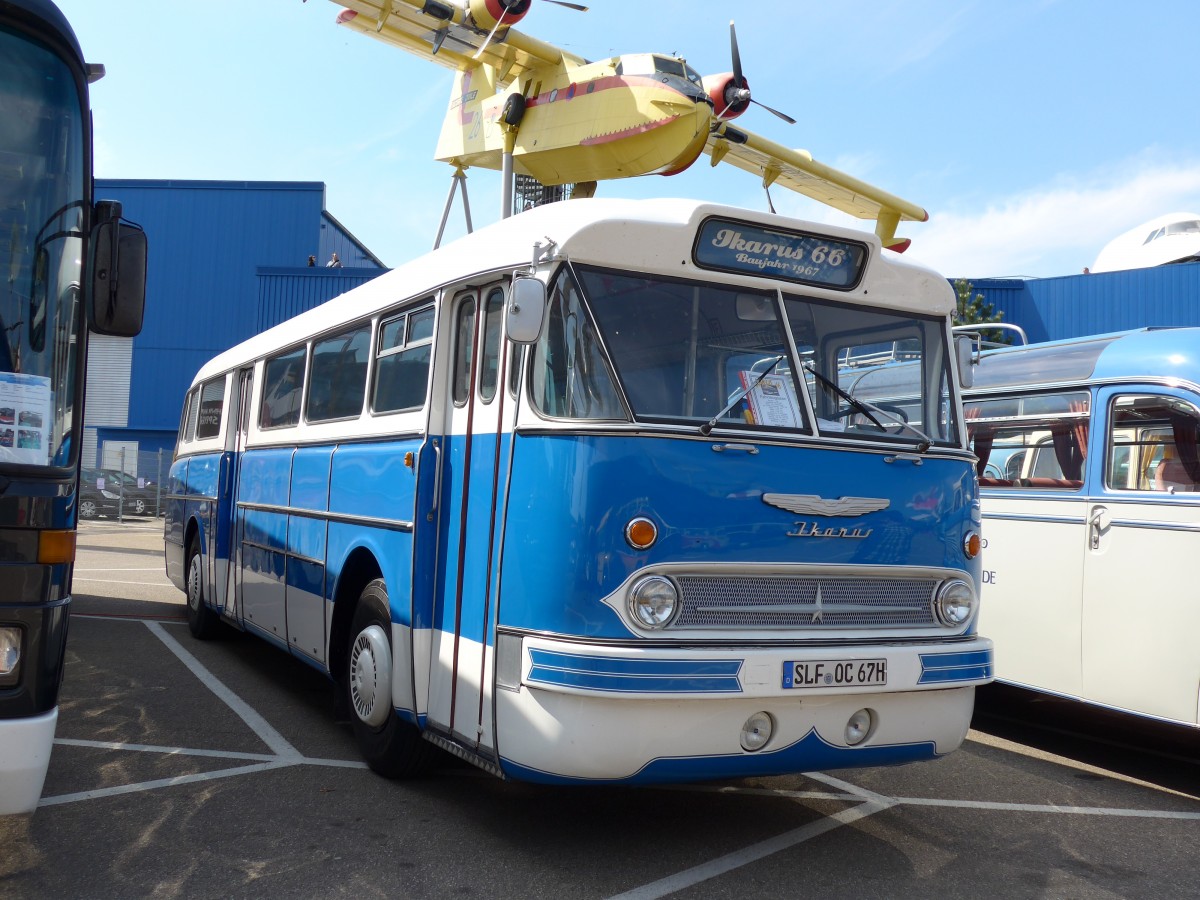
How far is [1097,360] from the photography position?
7.31 meters

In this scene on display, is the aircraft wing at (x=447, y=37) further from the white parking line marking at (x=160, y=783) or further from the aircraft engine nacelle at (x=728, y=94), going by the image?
the white parking line marking at (x=160, y=783)

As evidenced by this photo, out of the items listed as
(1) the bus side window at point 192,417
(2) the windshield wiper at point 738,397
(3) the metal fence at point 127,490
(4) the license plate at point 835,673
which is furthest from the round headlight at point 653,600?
(3) the metal fence at point 127,490

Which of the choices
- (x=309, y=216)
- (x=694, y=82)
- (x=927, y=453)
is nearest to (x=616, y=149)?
(x=694, y=82)

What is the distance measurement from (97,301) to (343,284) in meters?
31.9

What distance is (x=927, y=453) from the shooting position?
5.20 meters

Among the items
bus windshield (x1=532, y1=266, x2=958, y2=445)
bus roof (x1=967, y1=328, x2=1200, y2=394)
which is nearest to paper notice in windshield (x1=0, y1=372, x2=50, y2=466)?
bus windshield (x1=532, y1=266, x2=958, y2=445)

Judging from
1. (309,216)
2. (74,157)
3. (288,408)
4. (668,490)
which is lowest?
(668,490)

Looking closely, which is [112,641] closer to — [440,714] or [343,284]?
[440,714]

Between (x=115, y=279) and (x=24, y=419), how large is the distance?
2.17 feet

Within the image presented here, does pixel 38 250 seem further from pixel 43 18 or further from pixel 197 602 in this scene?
pixel 197 602

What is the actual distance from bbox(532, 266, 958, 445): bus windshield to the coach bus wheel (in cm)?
180

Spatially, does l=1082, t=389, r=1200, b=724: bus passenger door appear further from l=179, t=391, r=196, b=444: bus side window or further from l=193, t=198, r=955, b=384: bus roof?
l=179, t=391, r=196, b=444: bus side window

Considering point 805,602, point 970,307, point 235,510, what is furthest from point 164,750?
point 970,307

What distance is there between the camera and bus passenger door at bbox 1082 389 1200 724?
632cm
